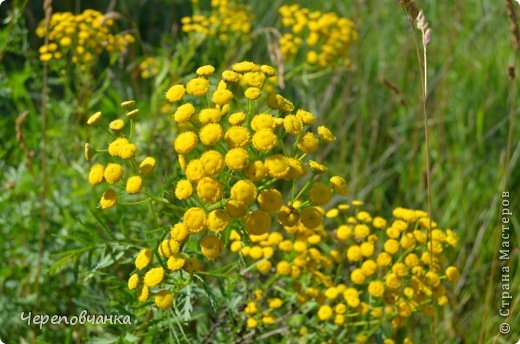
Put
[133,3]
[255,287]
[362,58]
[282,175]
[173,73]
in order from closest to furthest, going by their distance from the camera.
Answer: [282,175] → [255,287] → [173,73] → [362,58] → [133,3]

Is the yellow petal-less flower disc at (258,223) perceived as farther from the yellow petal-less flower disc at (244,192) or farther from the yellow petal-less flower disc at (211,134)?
the yellow petal-less flower disc at (211,134)

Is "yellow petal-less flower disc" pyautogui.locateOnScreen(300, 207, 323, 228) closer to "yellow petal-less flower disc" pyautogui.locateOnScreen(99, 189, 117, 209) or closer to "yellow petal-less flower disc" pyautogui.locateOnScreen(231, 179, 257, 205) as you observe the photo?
"yellow petal-less flower disc" pyautogui.locateOnScreen(231, 179, 257, 205)

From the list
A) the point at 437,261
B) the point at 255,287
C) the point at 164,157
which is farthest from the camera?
the point at 164,157

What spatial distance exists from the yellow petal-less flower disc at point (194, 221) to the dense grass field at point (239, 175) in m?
0.14

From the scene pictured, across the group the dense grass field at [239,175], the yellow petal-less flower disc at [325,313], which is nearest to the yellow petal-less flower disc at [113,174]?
the dense grass field at [239,175]

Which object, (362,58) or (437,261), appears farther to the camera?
(362,58)

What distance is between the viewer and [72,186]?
138 inches

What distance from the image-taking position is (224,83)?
80.1 inches

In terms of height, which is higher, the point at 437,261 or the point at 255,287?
the point at 437,261

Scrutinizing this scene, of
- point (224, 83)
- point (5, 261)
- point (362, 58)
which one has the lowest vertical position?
point (5, 261)

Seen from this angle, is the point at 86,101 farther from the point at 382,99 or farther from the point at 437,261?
the point at 382,99

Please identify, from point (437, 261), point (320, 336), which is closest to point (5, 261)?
point (320, 336)

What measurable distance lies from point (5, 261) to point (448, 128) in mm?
3451

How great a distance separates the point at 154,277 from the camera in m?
1.97
